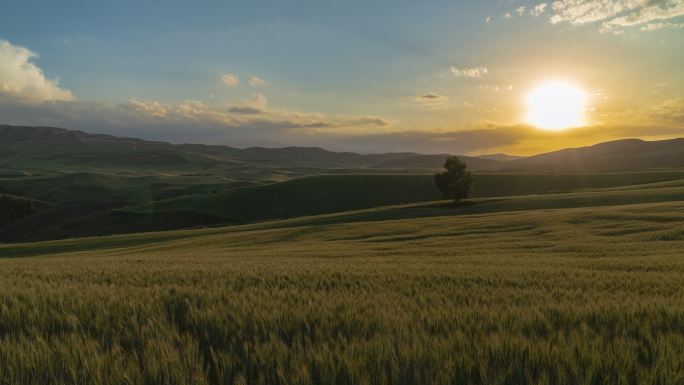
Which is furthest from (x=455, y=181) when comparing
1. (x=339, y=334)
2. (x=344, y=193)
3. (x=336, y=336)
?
(x=339, y=334)

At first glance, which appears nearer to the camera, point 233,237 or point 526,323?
point 526,323

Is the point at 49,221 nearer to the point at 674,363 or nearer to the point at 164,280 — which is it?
the point at 164,280

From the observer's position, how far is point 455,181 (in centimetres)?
7162

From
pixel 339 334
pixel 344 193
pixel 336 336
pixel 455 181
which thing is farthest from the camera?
pixel 344 193

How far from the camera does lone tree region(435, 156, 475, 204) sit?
233 feet

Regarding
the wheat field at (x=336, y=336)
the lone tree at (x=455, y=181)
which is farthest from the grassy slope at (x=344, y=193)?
the wheat field at (x=336, y=336)

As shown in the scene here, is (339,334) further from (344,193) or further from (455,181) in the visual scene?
(344,193)

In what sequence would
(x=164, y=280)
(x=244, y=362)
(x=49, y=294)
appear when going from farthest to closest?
(x=164, y=280)
(x=49, y=294)
(x=244, y=362)

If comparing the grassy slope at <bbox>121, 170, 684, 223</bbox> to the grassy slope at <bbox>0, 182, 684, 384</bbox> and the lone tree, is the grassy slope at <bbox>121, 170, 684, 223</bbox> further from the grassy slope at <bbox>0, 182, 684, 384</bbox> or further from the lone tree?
the grassy slope at <bbox>0, 182, 684, 384</bbox>

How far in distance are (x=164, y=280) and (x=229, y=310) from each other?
4107mm

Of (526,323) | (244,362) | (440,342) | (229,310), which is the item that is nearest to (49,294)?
(229,310)

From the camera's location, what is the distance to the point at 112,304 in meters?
5.09

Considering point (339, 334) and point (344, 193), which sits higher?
point (339, 334)

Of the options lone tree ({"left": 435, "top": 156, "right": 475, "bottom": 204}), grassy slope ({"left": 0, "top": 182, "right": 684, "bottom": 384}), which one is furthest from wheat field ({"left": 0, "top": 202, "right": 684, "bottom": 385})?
lone tree ({"left": 435, "top": 156, "right": 475, "bottom": 204})
